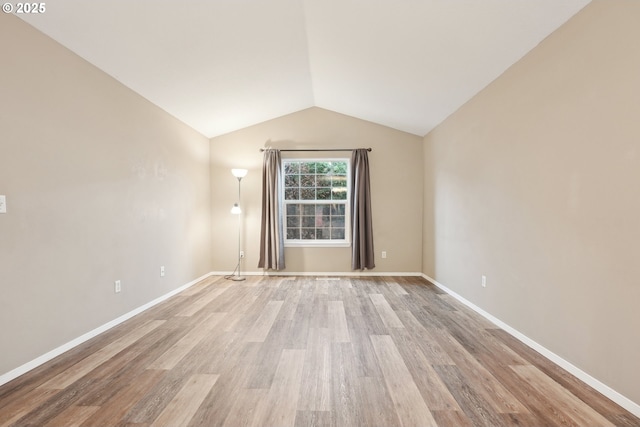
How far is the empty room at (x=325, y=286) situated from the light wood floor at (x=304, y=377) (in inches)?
0.6

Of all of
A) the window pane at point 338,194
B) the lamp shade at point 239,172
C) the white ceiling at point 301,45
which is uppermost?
the white ceiling at point 301,45

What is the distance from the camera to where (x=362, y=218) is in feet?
16.0

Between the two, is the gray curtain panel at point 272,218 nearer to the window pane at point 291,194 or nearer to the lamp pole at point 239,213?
the window pane at point 291,194

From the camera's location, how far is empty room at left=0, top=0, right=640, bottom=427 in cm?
168

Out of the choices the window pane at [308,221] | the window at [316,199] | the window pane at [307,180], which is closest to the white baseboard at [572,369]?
the window at [316,199]

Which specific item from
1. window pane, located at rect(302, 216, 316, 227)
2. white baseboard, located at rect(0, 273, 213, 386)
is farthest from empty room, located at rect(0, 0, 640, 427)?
window pane, located at rect(302, 216, 316, 227)

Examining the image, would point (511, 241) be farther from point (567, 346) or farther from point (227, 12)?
point (227, 12)

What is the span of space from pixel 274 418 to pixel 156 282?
8.59ft

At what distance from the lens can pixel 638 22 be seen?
1.58m

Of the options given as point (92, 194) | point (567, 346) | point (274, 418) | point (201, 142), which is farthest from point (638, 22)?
point (201, 142)

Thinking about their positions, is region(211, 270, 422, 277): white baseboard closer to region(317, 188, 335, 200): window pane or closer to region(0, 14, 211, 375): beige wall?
region(317, 188, 335, 200): window pane

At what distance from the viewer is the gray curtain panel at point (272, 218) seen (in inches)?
193

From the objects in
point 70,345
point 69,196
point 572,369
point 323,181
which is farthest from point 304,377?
point 323,181

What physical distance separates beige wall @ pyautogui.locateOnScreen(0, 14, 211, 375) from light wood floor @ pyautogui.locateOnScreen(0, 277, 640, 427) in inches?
12.3
